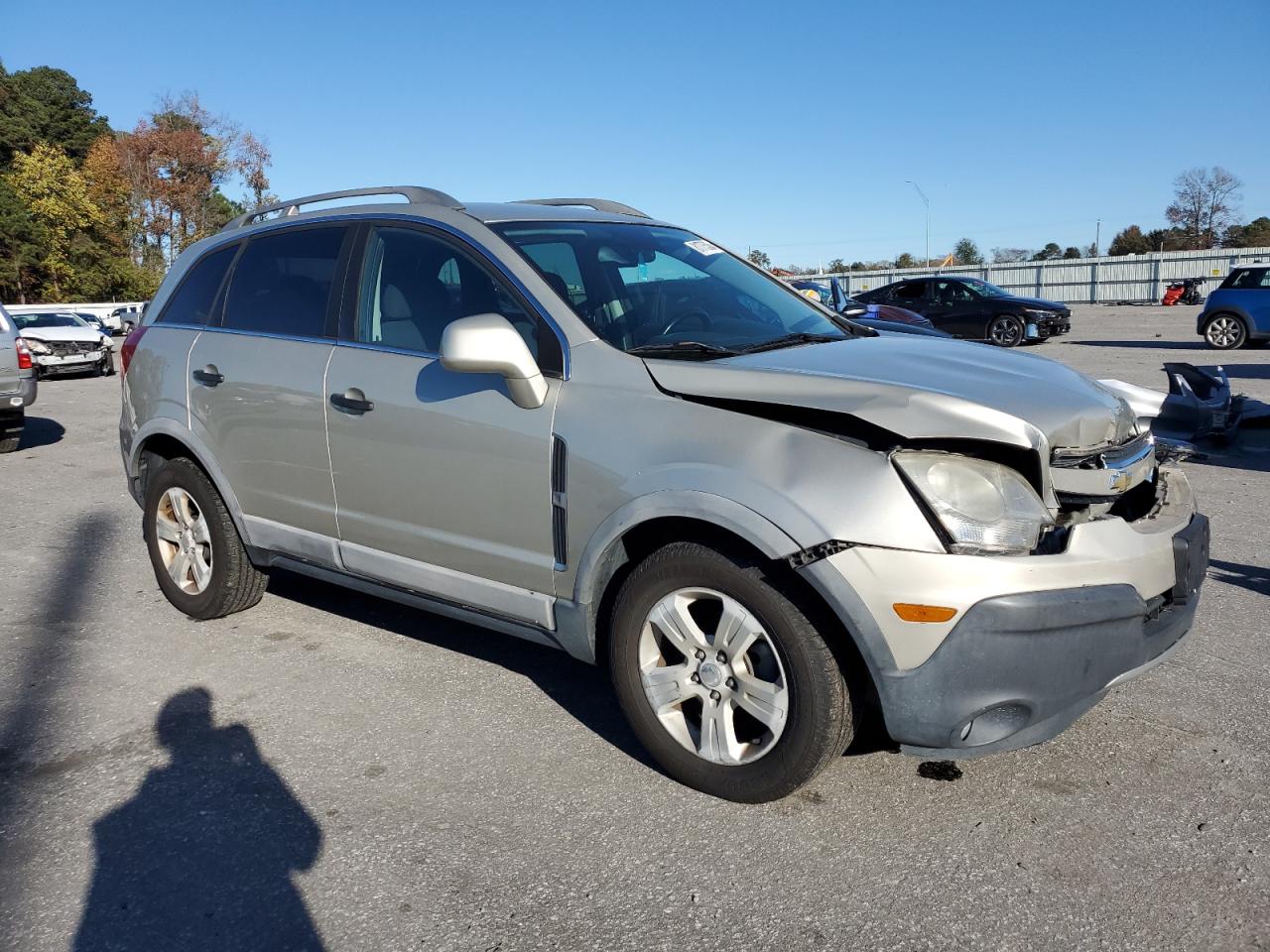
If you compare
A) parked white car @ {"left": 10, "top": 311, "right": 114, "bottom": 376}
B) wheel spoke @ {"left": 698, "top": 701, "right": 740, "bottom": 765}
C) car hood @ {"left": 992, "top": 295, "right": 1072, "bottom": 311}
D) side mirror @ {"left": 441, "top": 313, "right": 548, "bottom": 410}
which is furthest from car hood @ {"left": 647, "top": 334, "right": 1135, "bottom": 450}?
car hood @ {"left": 992, "top": 295, "right": 1072, "bottom": 311}

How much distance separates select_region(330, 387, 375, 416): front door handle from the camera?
382 cm

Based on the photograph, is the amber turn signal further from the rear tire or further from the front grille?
the front grille

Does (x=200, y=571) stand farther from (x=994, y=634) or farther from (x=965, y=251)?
(x=965, y=251)

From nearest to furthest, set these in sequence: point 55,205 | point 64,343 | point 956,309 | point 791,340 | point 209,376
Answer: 1. point 791,340
2. point 209,376
3. point 64,343
4. point 956,309
5. point 55,205


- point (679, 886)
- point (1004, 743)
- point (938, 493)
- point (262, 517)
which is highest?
point (938, 493)

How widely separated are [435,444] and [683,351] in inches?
36.8

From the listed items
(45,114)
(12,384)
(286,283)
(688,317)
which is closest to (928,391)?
(688,317)

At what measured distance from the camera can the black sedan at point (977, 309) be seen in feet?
72.3

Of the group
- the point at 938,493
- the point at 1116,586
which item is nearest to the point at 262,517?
the point at 938,493

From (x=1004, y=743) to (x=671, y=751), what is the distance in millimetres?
967

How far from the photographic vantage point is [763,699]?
9.59 ft

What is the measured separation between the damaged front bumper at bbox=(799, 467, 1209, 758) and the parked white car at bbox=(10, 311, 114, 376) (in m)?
20.3

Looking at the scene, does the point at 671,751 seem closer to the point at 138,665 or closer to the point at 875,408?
the point at 875,408

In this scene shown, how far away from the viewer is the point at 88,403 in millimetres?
15789
